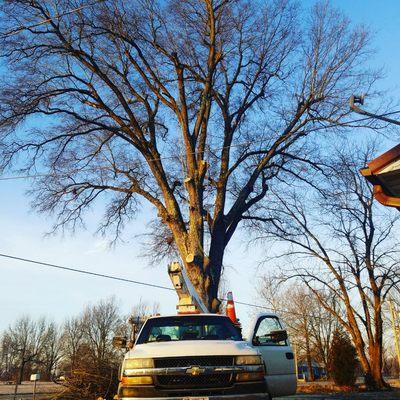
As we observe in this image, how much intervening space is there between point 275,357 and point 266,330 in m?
1.26

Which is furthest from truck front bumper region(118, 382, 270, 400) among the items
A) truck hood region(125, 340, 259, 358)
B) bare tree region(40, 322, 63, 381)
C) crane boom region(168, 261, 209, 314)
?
bare tree region(40, 322, 63, 381)

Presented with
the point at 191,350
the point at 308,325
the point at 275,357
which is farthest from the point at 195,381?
the point at 308,325

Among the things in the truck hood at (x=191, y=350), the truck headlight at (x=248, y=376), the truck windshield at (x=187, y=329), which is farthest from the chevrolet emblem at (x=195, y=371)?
the truck windshield at (x=187, y=329)

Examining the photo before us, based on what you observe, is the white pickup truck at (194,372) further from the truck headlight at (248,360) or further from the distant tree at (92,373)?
the distant tree at (92,373)

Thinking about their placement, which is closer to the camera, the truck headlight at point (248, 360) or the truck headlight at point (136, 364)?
the truck headlight at point (136, 364)

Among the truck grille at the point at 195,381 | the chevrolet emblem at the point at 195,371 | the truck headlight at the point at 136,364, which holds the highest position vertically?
the truck headlight at the point at 136,364

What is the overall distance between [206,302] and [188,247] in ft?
6.86

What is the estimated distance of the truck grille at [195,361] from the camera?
6.03m

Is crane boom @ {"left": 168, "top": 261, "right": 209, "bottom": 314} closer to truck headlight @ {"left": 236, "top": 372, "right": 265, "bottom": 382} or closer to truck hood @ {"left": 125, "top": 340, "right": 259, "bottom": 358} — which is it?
truck hood @ {"left": 125, "top": 340, "right": 259, "bottom": 358}

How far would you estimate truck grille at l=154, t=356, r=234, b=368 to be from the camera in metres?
6.03

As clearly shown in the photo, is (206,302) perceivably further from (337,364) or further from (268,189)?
(337,364)

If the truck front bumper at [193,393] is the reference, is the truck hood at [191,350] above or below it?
above

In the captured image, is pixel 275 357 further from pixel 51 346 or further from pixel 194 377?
pixel 51 346

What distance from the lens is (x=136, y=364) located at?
598 centimetres
